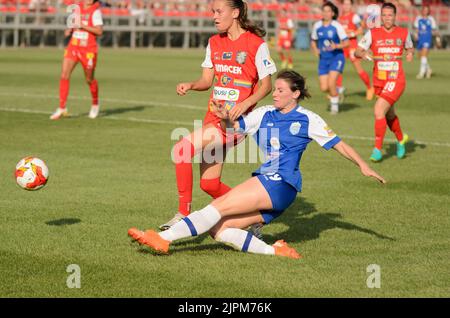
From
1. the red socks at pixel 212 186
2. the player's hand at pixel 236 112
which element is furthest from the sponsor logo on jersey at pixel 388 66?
the player's hand at pixel 236 112

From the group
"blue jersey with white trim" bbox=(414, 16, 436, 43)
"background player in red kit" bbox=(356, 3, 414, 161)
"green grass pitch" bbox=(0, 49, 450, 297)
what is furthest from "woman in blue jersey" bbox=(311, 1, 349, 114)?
"blue jersey with white trim" bbox=(414, 16, 436, 43)

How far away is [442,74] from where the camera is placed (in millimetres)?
34375

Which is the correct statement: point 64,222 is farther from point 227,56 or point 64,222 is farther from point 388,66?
point 388,66

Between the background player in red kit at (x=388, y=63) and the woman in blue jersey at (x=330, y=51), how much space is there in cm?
544

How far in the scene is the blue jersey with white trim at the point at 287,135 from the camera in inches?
320

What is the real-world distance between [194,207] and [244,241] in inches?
101

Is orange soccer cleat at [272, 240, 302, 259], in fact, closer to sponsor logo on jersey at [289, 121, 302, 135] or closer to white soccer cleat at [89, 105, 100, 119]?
sponsor logo on jersey at [289, 121, 302, 135]

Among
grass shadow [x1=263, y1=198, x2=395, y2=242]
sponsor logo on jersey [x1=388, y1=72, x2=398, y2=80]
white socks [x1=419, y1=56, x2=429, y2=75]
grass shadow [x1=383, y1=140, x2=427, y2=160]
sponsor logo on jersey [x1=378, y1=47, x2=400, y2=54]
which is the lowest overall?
white socks [x1=419, y1=56, x2=429, y2=75]

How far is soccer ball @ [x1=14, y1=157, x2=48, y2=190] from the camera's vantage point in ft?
30.7

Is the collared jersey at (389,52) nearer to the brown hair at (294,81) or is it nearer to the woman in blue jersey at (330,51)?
the woman in blue jersey at (330,51)

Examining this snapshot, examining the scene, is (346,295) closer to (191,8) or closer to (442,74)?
(442,74)

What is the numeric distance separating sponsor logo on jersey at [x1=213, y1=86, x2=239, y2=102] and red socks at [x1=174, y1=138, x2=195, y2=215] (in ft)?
1.80
